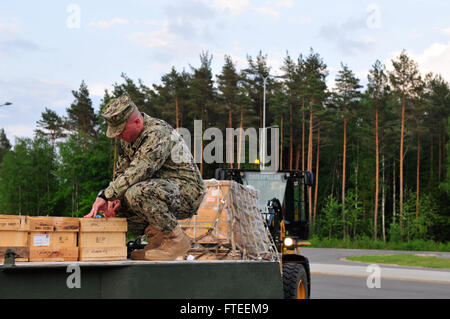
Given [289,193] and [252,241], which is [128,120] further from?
[289,193]

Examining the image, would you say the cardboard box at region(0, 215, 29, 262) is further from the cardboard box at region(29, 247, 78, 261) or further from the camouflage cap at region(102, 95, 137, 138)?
the camouflage cap at region(102, 95, 137, 138)

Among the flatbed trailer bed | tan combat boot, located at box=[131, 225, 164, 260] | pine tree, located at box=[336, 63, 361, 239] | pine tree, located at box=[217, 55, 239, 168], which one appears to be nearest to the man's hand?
tan combat boot, located at box=[131, 225, 164, 260]

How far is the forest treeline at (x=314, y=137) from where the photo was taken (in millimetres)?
59250

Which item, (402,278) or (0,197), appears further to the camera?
(0,197)

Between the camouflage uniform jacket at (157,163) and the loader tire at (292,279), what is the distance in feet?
12.4

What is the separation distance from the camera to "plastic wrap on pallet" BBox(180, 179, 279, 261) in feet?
22.1

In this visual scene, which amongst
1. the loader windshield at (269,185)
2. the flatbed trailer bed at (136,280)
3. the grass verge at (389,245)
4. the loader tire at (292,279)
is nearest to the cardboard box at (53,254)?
the flatbed trailer bed at (136,280)

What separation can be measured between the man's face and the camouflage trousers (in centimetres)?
43

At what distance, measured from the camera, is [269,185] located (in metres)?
11.7

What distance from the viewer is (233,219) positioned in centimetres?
705

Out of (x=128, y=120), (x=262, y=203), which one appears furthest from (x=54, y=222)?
(x=262, y=203)

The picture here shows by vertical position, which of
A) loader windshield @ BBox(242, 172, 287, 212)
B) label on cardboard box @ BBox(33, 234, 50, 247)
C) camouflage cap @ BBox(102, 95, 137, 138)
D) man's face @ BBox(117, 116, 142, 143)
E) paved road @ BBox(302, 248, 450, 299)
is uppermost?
camouflage cap @ BBox(102, 95, 137, 138)
